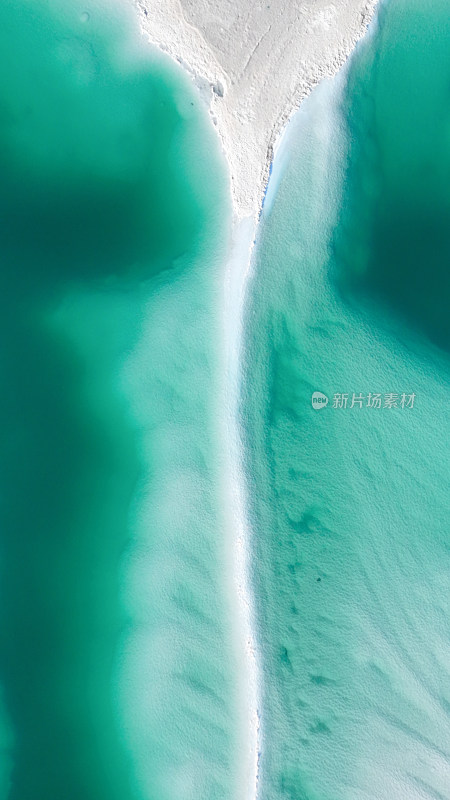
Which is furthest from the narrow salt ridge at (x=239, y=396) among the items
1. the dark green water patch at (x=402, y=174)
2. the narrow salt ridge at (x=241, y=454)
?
the dark green water patch at (x=402, y=174)

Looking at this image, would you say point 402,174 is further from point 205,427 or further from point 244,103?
point 205,427

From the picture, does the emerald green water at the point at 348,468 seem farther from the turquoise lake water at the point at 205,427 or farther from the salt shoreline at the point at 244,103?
the salt shoreline at the point at 244,103

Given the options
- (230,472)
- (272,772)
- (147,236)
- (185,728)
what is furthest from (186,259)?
(272,772)

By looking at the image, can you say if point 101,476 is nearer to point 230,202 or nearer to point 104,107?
point 230,202

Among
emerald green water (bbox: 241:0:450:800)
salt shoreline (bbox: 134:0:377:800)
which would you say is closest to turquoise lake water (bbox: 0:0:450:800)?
emerald green water (bbox: 241:0:450:800)

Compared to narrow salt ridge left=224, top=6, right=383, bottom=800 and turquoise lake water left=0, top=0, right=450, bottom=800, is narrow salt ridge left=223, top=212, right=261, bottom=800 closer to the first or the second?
narrow salt ridge left=224, top=6, right=383, bottom=800
